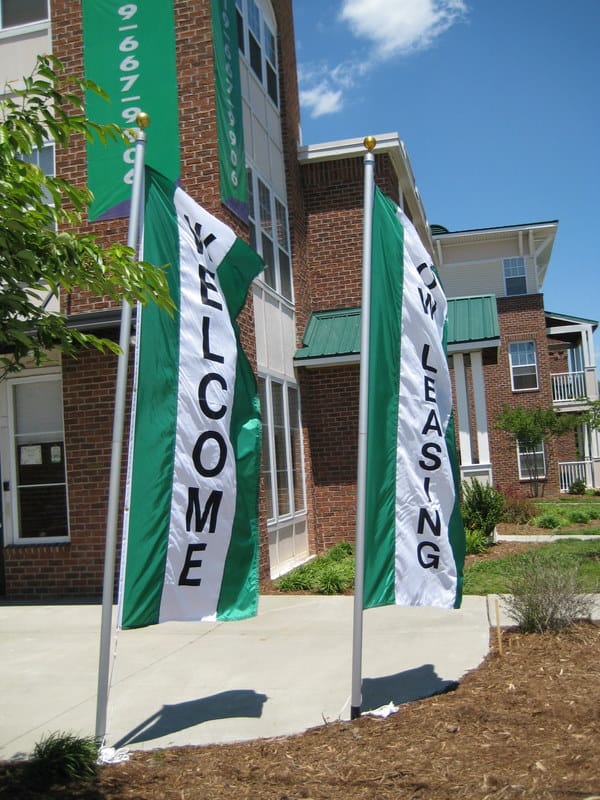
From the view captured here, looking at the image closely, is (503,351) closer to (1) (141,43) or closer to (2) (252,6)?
(2) (252,6)

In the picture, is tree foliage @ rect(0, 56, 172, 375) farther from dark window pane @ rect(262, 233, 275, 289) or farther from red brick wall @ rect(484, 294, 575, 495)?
red brick wall @ rect(484, 294, 575, 495)

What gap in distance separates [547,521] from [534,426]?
34.1 ft

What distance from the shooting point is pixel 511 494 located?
19859mm

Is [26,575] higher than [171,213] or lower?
lower

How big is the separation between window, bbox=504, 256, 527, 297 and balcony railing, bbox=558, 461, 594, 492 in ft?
21.9

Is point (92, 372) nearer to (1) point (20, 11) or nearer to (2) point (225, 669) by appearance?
(2) point (225, 669)

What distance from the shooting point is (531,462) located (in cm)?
2827

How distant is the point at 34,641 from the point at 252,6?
10270 mm

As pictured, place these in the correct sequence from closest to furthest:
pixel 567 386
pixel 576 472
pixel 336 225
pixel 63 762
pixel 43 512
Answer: pixel 63 762, pixel 43 512, pixel 336 225, pixel 576 472, pixel 567 386

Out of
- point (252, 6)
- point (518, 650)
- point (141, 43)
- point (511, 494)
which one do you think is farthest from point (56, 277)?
point (511, 494)

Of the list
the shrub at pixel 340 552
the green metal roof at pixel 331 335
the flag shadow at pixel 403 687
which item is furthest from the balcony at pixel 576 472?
the flag shadow at pixel 403 687

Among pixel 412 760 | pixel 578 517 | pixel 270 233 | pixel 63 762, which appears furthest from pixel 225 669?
pixel 578 517

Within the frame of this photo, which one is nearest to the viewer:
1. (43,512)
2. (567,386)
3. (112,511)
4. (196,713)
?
(112,511)

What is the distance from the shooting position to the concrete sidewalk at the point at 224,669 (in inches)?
198
